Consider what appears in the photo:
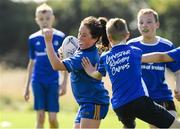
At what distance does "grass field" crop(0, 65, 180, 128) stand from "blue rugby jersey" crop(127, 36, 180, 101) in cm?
313

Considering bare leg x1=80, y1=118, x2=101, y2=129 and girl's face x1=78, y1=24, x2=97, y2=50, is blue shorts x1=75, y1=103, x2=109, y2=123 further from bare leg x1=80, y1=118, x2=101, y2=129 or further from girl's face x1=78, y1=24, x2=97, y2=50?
girl's face x1=78, y1=24, x2=97, y2=50

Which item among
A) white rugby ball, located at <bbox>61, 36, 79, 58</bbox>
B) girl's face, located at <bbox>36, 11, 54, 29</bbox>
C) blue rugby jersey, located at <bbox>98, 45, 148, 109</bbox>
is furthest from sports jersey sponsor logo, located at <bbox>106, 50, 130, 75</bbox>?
girl's face, located at <bbox>36, 11, 54, 29</bbox>

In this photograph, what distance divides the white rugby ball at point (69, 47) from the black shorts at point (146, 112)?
46.5 inches

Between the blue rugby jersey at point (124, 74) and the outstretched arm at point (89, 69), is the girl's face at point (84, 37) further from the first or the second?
the blue rugby jersey at point (124, 74)

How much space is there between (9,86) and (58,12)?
2818 cm

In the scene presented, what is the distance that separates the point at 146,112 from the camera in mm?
6875

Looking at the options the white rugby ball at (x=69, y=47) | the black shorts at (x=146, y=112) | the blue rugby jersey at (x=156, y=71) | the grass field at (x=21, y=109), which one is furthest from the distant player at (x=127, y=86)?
the grass field at (x=21, y=109)

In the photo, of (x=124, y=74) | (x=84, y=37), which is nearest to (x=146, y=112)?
(x=124, y=74)

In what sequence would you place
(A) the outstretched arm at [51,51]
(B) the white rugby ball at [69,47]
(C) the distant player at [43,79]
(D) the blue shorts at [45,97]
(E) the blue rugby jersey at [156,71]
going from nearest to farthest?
1. (A) the outstretched arm at [51,51]
2. (B) the white rugby ball at [69,47]
3. (E) the blue rugby jersey at [156,71]
4. (C) the distant player at [43,79]
5. (D) the blue shorts at [45,97]

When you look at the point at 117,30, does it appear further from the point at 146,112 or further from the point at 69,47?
the point at 69,47

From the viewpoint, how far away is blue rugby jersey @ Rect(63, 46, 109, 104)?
24.7ft

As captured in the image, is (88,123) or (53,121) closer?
(88,123)

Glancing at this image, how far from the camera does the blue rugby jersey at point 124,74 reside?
6945mm

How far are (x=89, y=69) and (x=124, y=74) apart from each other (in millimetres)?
543
